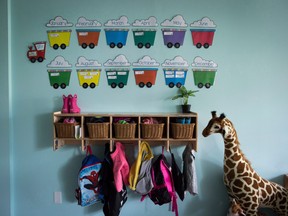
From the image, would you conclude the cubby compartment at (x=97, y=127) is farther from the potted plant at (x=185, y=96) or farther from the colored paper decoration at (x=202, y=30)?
the colored paper decoration at (x=202, y=30)

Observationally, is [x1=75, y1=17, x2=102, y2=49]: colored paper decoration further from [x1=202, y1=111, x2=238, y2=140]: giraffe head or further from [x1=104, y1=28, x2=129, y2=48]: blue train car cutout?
[x1=202, y1=111, x2=238, y2=140]: giraffe head

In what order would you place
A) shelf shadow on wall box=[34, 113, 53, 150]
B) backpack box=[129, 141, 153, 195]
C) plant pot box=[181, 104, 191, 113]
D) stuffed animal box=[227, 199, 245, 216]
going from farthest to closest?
shelf shadow on wall box=[34, 113, 53, 150], plant pot box=[181, 104, 191, 113], backpack box=[129, 141, 153, 195], stuffed animal box=[227, 199, 245, 216]

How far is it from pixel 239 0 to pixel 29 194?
2.40 metres

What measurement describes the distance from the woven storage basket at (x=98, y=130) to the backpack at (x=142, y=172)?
0.30m

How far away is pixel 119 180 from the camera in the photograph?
160 cm

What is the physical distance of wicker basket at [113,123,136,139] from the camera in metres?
1.60

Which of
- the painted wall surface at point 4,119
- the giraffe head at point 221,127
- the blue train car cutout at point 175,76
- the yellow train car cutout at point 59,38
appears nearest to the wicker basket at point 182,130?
the giraffe head at point 221,127

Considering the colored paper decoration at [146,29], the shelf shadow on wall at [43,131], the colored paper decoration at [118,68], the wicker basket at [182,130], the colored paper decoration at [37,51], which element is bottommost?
the shelf shadow on wall at [43,131]

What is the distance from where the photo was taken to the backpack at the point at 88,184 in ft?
5.55

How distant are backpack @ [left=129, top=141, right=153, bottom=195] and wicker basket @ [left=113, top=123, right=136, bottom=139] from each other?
145 mm

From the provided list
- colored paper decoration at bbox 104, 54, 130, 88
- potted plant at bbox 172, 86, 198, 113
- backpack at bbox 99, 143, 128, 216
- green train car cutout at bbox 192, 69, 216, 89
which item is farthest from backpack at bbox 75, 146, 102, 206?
green train car cutout at bbox 192, 69, 216, 89

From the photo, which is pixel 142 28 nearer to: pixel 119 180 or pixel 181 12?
pixel 181 12

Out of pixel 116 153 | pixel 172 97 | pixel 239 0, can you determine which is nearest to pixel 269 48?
pixel 239 0

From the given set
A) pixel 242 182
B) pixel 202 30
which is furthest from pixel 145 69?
pixel 242 182
